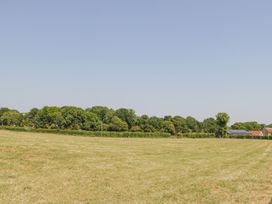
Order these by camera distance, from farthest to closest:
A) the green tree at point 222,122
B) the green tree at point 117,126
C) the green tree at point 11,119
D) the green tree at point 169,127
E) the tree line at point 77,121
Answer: the green tree at point 169,127, the green tree at point 11,119, the green tree at point 117,126, the tree line at point 77,121, the green tree at point 222,122

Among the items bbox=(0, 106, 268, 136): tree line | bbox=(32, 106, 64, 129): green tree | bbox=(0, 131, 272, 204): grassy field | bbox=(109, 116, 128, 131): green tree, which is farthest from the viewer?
bbox=(109, 116, 128, 131): green tree

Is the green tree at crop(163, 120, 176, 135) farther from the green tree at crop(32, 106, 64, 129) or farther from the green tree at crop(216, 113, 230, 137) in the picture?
the green tree at crop(32, 106, 64, 129)

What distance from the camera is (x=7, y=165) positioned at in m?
18.3

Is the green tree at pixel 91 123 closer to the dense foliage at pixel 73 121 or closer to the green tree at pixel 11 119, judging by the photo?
the dense foliage at pixel 73 121

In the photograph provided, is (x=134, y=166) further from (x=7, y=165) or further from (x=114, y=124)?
(x=114, y=124)

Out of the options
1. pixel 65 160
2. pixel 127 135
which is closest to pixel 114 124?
pixel 127 135

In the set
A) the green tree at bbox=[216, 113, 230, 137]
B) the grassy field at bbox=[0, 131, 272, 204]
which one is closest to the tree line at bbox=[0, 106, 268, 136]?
the green tree at bbox=[216, 113, 230, 137]

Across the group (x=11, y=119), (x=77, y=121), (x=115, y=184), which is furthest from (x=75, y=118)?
(x=115, y=184)

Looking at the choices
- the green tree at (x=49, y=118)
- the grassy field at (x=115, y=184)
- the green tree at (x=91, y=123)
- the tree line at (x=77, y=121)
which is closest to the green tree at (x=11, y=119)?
the tree line at (x=77, y=121)

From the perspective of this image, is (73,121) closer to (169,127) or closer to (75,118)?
(75,118)

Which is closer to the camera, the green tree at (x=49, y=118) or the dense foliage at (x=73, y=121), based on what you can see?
the dense foliage at (x=73, y=121)

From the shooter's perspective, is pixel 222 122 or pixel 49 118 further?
pixel 49 118

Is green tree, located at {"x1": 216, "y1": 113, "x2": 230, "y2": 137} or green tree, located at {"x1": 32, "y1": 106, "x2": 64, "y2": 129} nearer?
green tree, located at {"x1": 216, "y1": 113, "x2": 230, "y2": 137}

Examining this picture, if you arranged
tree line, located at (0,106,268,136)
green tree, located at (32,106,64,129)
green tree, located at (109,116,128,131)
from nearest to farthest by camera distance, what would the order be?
tree line, located at (0,106,268,136) < green tree, located at (32,106,64,129) < green tree, located at (109,116,128,131)
